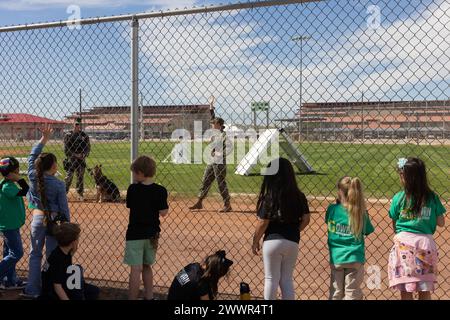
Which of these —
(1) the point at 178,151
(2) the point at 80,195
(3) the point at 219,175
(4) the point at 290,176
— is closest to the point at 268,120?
(4) the point at 290,176

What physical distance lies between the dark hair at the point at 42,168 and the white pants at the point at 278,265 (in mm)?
2087

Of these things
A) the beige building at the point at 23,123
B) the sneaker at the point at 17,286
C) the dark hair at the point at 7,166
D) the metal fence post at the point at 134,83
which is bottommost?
the sneaker at the point at 17,286

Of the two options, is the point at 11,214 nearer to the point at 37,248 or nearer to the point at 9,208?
the point at 9,208

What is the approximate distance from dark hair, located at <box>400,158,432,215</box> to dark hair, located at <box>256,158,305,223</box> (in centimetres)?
86

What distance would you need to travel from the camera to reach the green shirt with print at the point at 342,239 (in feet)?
13.9

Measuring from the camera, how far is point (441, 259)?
6508 millimetres

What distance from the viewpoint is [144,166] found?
4.69 metres

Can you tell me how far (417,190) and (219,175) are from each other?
584 cm

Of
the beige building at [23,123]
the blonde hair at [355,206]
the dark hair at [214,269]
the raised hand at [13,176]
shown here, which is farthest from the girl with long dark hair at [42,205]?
the blonde hair at [355,206]

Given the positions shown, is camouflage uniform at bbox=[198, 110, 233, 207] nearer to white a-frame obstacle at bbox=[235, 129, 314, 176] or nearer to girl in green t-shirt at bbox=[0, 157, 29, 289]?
girl in green t-shirt at bbox=[0, 157, 29, 289]

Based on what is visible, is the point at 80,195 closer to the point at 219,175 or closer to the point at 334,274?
the point at 219,175

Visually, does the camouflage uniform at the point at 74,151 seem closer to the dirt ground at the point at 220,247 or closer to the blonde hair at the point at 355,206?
the dirt ground at the point at 220,247

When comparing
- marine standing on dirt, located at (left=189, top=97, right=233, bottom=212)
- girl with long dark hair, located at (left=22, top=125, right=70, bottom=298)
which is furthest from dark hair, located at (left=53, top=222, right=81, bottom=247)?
marine standing on dirt, located at (left=189, top=97, right=233, bottom=212)

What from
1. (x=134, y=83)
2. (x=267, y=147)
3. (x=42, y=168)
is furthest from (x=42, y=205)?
(x=267, y=147)
